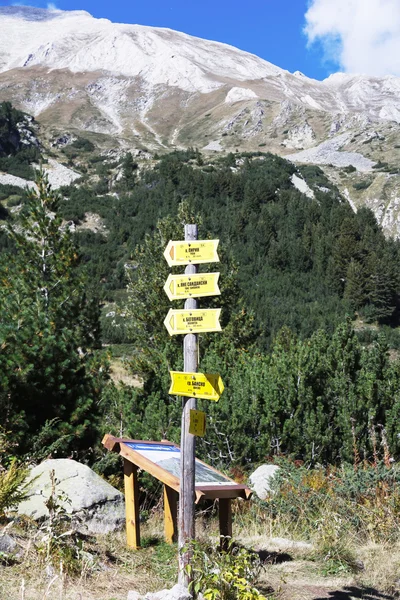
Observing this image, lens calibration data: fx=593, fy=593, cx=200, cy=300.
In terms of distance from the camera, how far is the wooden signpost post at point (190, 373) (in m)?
3.75

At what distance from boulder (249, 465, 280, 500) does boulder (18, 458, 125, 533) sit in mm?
1748

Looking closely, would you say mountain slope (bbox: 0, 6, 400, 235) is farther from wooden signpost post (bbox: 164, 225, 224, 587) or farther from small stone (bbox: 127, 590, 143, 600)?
small stone (bbox: 127, 590, 143, 600)

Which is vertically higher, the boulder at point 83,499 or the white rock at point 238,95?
the white rock at point 238,95

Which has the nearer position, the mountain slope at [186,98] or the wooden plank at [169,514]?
the wooden plank at [169,514]

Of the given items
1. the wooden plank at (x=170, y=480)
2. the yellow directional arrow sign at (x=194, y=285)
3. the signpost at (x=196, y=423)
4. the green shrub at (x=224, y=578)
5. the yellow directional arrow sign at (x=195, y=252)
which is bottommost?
the green shrub at (x=224, y=578)

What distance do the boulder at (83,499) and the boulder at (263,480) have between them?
1748 millimetres

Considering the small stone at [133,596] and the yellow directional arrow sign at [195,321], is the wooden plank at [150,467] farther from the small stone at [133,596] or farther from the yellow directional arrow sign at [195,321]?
the yellow directional arrow sign at [195,321]

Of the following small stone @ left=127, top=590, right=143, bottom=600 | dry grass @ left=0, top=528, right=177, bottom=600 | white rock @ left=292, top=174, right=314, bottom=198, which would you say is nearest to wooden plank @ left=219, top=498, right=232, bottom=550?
dry grass @ left=0, top=528, right=177, bottom=600

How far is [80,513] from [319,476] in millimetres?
2670

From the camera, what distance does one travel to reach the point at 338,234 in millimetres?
40688

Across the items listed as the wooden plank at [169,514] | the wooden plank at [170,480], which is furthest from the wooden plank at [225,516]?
the wooden plank at [169,514]

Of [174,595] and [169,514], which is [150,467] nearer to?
[169,514]

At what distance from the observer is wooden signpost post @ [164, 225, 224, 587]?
3752 mm

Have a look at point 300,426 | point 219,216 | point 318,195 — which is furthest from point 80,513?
point 318,195
